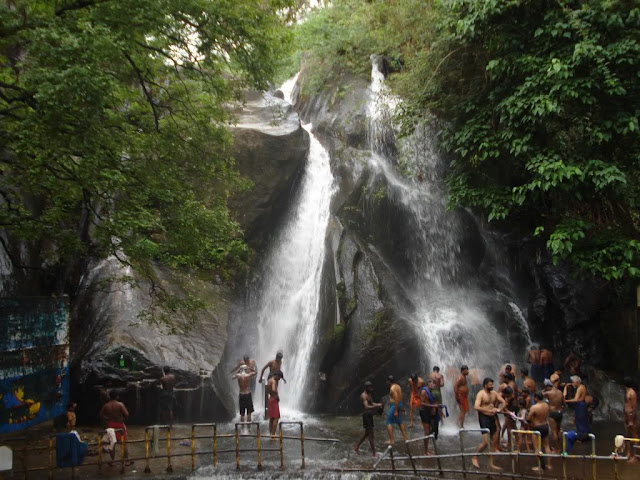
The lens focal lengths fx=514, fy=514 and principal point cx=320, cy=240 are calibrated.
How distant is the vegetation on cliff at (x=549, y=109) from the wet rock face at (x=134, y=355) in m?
8.08

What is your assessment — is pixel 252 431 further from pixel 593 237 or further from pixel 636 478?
pixel 593 237

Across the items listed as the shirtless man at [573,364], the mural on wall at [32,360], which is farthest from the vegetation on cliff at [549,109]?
the mural on wall at [32,360]

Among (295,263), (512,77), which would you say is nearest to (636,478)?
(512,77)

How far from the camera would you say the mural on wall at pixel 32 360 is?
8478mm

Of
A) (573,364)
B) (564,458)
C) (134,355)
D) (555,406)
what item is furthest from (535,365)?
(134,355)

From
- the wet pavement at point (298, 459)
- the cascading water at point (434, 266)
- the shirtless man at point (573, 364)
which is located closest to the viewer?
the wet pavement at point (298, 459)

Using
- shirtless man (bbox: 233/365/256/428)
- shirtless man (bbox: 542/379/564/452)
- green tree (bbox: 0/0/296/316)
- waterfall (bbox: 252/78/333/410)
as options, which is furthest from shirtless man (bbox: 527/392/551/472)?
waterfall (bbox: 252/78/333/410)

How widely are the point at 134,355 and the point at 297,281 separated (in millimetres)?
6686

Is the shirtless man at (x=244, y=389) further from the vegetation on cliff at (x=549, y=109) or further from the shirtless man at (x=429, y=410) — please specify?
the vegetation on cliff at (x=549, y=109)

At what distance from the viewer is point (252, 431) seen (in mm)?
11781

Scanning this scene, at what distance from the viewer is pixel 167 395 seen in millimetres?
11828

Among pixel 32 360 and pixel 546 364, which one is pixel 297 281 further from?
pixel 32 360

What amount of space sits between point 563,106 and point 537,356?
6.87 meters

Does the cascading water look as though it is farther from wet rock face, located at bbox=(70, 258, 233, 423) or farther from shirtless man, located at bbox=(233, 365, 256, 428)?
wet rock face, located at bbox=(70, 258, 233, 423)
